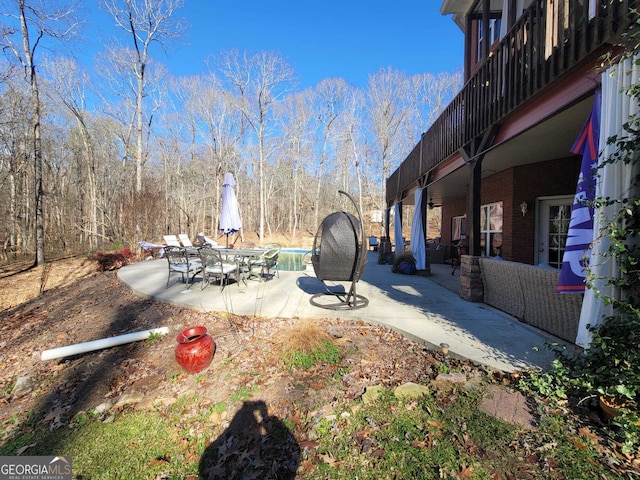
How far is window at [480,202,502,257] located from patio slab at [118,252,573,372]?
1929mm

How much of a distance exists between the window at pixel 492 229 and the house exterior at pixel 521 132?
32 mm

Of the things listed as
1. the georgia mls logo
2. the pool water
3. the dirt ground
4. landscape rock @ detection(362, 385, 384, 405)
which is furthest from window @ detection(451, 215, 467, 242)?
the georgia mls logo

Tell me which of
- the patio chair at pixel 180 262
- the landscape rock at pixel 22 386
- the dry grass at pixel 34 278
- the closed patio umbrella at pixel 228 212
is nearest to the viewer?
the landscape rock at pixel 22 386

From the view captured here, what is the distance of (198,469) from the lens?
1.97 metres

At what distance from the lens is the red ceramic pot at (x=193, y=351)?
115 inches

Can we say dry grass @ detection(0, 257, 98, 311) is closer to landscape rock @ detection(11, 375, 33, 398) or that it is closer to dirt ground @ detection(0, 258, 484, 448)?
dirt ground @ detection(0, 258, 484, 448)

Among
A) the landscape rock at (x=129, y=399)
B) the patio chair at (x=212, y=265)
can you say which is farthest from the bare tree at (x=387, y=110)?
the landscape rock at (x=129, y=399)

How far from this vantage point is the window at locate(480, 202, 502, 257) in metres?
7.86

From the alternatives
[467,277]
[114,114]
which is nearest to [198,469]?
[467,277]

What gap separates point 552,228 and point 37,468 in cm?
907

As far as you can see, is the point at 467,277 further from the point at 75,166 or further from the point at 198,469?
the point at 75,166

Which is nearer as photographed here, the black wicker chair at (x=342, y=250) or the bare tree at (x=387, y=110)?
the black wicker chair at (x=342, y=250)

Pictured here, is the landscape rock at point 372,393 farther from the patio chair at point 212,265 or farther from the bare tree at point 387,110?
the bare tree at point 387,110

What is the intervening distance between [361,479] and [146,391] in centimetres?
225
